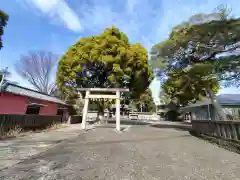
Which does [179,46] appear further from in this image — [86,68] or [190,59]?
[86,68]

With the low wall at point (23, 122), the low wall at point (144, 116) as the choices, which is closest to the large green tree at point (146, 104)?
the low wall at point (144, 116)

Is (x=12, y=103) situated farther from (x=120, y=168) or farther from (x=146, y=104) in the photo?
(x=146, y=104)

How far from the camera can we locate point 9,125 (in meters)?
7.02

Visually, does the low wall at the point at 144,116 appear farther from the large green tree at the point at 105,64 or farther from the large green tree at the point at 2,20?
the large green tree at the point at 2,20

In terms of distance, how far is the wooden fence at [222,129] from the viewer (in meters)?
5.12

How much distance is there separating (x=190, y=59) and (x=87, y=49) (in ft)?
30.5

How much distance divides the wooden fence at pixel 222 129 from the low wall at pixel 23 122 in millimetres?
8761

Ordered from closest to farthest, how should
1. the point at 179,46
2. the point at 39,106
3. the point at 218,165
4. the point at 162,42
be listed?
the point at 218,165 < the point at 179,46 < the point at 162,42 < the point at 39,106

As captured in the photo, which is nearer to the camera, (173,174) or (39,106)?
(173,174)

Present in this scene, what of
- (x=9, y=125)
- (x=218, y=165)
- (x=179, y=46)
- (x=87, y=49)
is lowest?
(x=218, y=165)

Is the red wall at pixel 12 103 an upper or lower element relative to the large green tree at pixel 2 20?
lower

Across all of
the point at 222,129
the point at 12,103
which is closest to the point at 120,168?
the point at 222,129

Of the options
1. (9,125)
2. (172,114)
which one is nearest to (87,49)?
(9,125)

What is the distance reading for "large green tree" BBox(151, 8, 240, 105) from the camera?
7703mm
